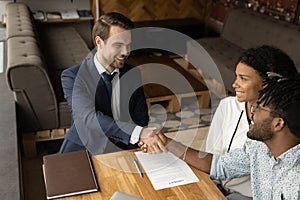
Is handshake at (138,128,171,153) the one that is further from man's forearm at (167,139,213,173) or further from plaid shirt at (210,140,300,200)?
plaid shirt at (210,140,300,200)

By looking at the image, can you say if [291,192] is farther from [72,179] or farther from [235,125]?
[72,179]

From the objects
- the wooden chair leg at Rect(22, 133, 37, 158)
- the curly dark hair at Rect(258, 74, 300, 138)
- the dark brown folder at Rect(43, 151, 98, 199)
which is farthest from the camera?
the wooden chair leg at Rect(22, 133, 37, 158)

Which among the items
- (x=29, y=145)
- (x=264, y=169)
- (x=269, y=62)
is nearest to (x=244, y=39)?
(x=269, y=62)

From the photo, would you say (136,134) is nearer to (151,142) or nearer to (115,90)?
(151,142)

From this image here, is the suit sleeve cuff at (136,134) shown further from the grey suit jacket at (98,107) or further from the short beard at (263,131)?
the short beard at (263,131)

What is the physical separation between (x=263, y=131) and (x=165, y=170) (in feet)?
1.48

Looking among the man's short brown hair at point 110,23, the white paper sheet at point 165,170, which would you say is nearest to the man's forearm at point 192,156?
the white paper sheet at point 165,170

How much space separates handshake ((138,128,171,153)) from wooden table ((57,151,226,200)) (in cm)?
11

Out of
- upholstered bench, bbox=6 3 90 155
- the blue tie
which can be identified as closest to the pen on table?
the blue tie

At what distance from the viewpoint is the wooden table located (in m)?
1.39

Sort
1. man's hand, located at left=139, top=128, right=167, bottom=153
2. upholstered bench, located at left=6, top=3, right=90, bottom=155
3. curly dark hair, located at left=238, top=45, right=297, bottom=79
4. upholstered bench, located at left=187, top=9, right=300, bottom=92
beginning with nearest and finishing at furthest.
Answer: man's hand, located at left=139, top=128, right=167, bottom=153 → curly dark hair, located at left=238, top=45, right=297, bottom=79 → upholstered bench, located at left=6, top=3, right=90, bottom=155 → upholstered bench, located at left=187, top=9, right=300, bottom=92

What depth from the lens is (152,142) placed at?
1.64 meters

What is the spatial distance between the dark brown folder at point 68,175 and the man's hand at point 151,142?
0.86 ft

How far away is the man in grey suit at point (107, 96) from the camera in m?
1.72
